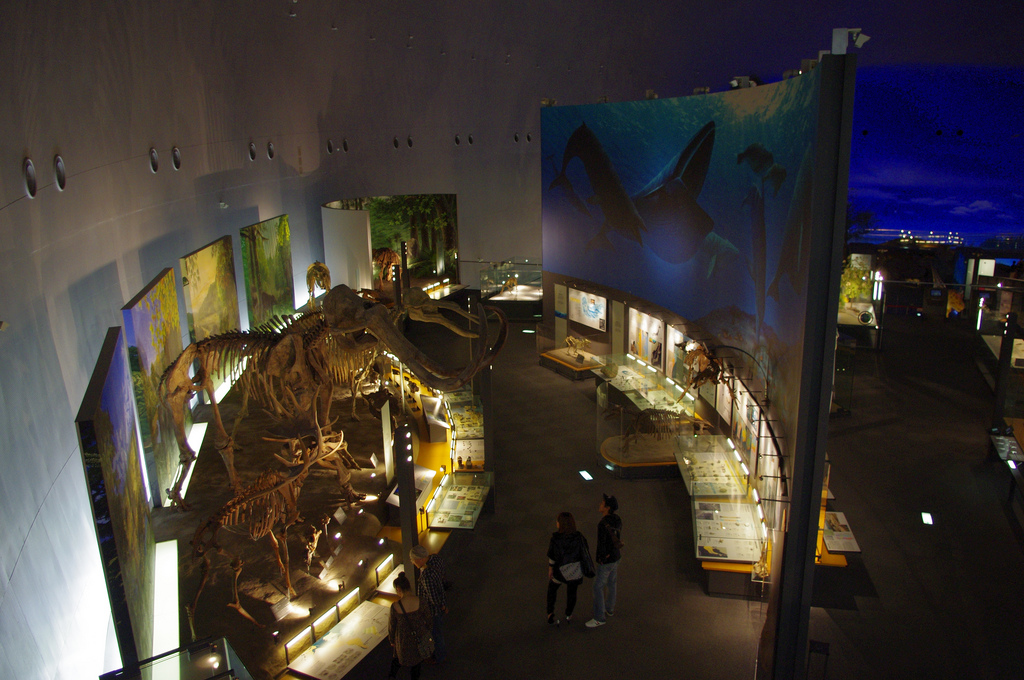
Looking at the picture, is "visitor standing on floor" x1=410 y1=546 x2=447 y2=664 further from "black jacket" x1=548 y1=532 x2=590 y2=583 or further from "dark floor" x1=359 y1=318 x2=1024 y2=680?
"black jacket" x1=548 y1=532 x2=590 y2=583

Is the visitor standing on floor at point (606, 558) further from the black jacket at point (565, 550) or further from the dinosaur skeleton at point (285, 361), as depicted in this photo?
the dinosaur skeleton at point (285, 361)

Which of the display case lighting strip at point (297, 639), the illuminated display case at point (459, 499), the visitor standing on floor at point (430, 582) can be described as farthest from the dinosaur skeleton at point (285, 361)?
the visitor standing on floor at point (430, 582)

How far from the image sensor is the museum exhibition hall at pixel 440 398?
16.3ft

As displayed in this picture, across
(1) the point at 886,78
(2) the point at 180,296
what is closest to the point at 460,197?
(2) the point at 180,296

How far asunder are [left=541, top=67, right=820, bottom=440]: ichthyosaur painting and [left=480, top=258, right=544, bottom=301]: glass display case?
325cm

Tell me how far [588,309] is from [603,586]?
814 centimetres

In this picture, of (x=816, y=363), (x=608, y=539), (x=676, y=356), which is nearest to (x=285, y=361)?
(x=608, y=539)

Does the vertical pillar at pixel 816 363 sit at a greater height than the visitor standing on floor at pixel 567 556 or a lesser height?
greater

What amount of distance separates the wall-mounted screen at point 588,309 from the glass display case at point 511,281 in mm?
3976

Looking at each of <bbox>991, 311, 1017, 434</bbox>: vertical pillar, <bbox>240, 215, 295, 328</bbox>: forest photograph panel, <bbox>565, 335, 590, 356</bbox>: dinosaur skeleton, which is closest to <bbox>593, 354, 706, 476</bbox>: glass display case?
<bbox>565, 335, 590, 356</bbox>: dinosaur skeleton

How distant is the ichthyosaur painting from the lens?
7.09 m

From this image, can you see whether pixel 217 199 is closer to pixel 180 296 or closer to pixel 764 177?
pixel 180 296

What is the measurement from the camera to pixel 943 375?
42.8 feet

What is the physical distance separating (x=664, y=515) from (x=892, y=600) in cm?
264
